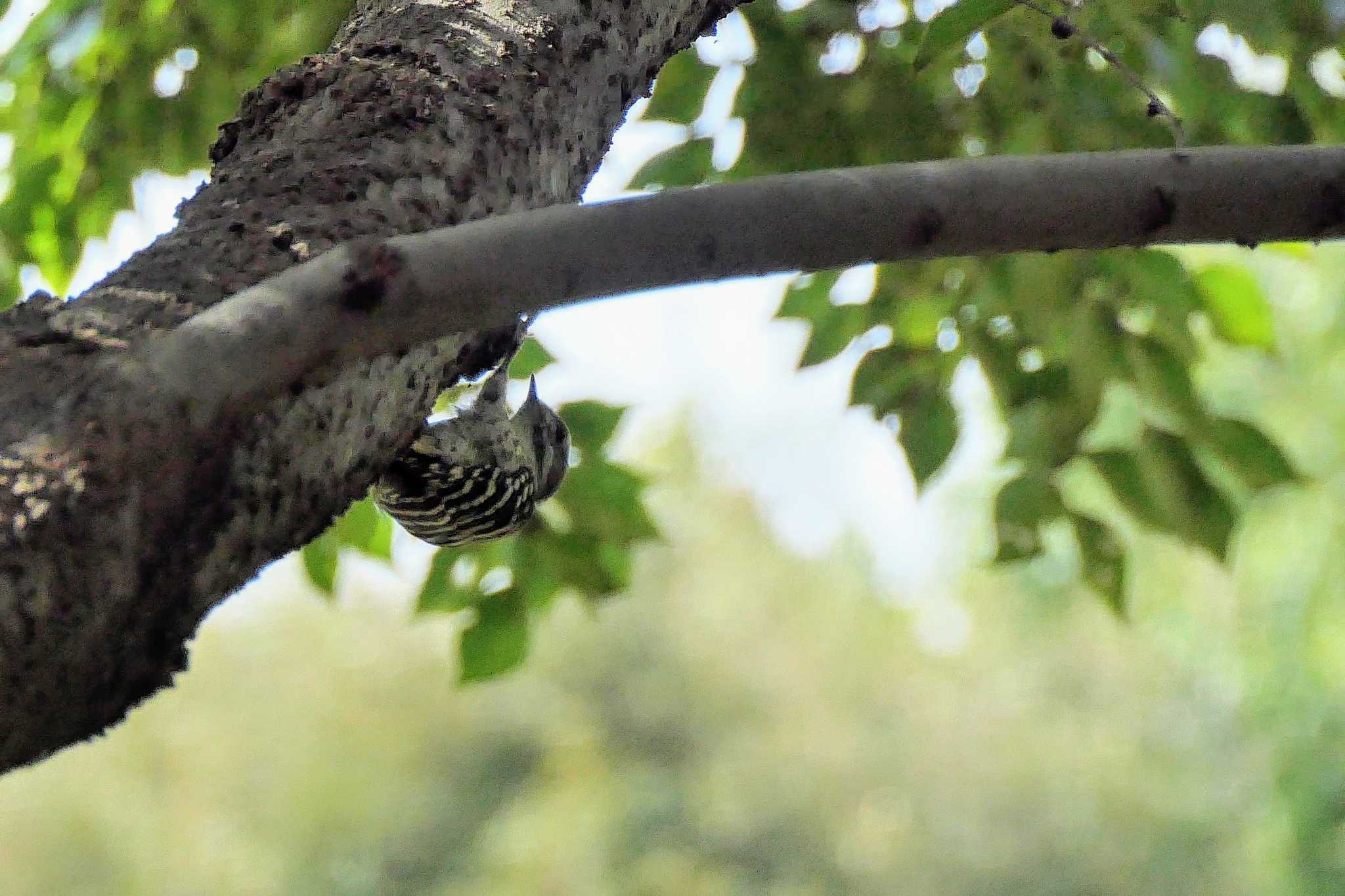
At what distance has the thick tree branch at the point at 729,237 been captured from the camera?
0.68m

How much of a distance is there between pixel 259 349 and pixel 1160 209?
1.81 ft

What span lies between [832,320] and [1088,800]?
469 inches

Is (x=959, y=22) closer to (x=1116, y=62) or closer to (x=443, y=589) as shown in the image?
(x=1116, y=62)

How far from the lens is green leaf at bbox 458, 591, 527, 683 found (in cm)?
212

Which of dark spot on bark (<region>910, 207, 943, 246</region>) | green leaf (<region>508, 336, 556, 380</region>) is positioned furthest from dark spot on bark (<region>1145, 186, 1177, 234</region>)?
green leaf (<region>508, 336, 556, 380</region>)

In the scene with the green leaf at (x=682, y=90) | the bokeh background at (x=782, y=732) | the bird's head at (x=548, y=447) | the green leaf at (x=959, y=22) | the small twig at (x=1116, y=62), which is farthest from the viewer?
the bokeh background at (x=782, y=732)

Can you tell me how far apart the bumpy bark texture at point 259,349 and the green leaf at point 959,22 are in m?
0.23

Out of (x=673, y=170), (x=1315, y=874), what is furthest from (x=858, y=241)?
(x=1315, y=874)

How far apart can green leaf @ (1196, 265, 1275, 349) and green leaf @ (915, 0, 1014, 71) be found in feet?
2.72

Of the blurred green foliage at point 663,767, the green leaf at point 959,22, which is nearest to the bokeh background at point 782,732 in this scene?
the blurred green foliage at point 663,767

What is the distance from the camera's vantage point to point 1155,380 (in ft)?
6.48

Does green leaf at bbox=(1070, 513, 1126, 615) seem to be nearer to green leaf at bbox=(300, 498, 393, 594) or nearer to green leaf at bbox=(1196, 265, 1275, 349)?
green leaf at bbox=(1196, 265, 1275, 349)

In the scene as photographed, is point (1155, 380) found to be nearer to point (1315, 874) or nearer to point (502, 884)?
point (1315, 874)

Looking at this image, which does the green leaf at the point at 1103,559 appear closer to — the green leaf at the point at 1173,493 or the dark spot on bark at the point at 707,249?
the green leaf at the point at 1173,493
